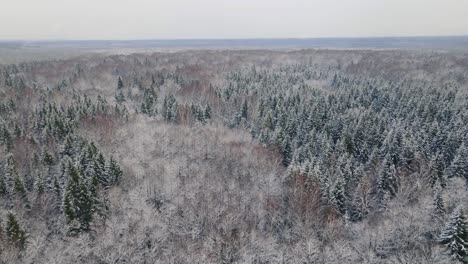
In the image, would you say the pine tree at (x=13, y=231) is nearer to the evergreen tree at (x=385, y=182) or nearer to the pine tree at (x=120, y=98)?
the evergreen tree at (x=385, y=182)

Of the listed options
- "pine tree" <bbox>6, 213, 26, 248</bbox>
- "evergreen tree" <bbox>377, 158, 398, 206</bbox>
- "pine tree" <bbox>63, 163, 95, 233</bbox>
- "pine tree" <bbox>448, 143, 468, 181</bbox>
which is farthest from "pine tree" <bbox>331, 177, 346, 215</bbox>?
"pine tree" <bbox>6, 213, 26, 248</bbox>

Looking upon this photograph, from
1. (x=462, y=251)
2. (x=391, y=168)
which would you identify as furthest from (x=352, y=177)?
(x=462, y=251)

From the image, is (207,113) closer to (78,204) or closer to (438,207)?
(78,204)

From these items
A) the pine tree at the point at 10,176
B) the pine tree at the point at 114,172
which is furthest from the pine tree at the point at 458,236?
the pine tree at the point at 10,176

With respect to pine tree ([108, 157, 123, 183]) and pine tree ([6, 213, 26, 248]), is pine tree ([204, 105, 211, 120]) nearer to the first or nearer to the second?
pine tree ([108, 157, 123, 183])

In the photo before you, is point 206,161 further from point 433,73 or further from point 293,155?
point 433,73

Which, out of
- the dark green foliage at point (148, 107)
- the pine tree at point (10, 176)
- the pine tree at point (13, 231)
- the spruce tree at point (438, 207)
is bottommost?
the spruce tree at point (438, 207)
